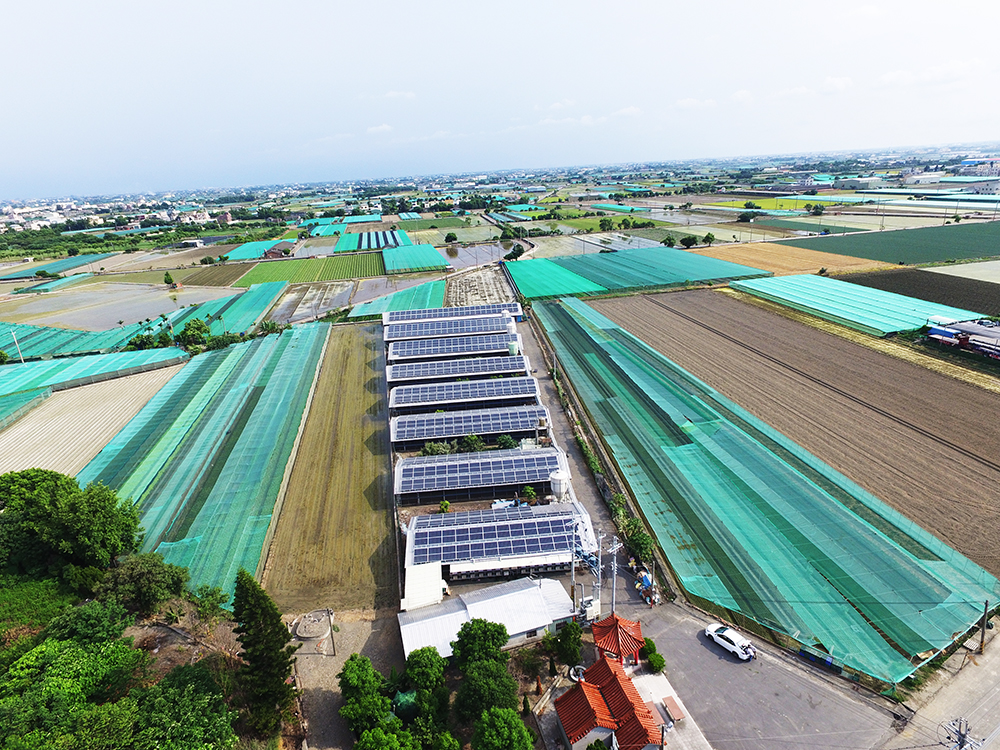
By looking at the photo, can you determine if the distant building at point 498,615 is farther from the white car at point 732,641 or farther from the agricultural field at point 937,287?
the agricultural field at point 937,287

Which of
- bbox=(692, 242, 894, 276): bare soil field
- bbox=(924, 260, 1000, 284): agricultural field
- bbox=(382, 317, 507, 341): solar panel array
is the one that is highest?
bbox=(692, 242, 894, 276): bare soil field

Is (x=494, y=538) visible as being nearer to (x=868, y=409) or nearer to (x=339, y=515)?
(x=339, y=515)

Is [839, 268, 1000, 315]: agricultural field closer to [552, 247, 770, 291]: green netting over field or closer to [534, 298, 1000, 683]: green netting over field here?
[552, 247, 770, 291]: green netting over field

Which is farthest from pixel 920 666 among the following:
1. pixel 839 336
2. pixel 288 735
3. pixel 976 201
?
→ pixel 976 201

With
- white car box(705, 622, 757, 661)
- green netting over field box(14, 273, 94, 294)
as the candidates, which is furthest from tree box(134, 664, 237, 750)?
green netting over field box(14, 273, 94, 294)

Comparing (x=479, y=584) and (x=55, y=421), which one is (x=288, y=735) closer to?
(x=479, y=584)

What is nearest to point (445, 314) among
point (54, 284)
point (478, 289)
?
point (478, 289)
